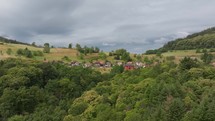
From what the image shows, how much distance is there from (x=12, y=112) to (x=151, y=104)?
5173 centimetres

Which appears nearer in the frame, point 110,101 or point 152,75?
point 110,101

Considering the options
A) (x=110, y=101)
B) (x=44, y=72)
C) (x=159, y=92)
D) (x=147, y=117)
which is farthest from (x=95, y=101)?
(x=44, y=72)

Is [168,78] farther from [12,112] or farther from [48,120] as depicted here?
[12,112]

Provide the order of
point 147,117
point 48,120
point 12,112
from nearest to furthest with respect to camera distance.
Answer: point 147,117, point 48,120, point 12,112

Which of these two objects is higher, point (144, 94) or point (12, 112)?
point (144, 94)

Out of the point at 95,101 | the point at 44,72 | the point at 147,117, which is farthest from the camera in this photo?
the point at 44,72

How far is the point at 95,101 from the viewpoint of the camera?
99.3m

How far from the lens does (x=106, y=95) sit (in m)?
A: 103

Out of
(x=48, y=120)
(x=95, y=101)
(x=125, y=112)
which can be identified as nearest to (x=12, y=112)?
(x=48, y=120)

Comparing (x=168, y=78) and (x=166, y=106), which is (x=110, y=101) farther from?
(x=166, y=106)

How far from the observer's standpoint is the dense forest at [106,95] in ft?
241

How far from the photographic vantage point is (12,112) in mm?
106250

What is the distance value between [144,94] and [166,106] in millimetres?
18024

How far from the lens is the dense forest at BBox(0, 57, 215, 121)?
73.3 meters
